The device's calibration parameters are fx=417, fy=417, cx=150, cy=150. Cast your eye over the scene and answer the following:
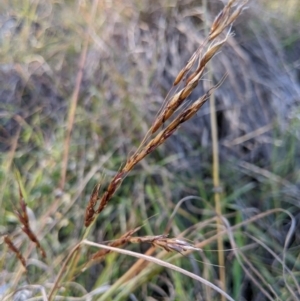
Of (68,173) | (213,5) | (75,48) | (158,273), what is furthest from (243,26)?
(158,273)

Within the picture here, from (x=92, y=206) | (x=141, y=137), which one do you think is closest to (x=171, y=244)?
(x=92, y=206)

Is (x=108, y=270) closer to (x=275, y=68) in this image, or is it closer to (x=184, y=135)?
(x=184, y=135)

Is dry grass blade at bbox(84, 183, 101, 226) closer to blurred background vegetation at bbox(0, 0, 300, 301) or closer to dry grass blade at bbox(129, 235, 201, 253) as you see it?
dry grass blade at bbox(129, 235, 201, 253)

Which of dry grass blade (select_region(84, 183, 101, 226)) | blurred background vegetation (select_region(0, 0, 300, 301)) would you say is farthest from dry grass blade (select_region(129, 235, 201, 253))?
blurred background vegetation (select_region(0, 0, 300, 301))

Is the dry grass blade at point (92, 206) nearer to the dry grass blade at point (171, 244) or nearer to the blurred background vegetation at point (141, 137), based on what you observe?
the dry grass blade at point (171, 244)

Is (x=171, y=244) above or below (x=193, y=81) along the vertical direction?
below

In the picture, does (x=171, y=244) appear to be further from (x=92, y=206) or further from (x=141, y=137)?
(x=141, y=137)

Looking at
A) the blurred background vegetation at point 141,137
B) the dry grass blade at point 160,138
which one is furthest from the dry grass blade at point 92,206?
the blurred background vegetation at point 141,137

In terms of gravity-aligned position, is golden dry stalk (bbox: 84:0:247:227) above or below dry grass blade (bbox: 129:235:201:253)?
above
